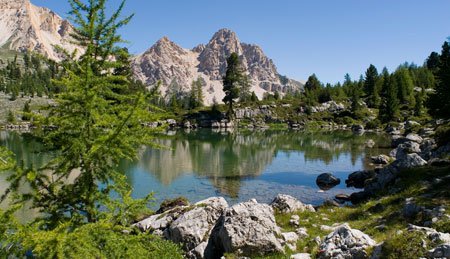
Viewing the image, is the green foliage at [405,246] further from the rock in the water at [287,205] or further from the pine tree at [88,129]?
the rock in the water at [287,205]

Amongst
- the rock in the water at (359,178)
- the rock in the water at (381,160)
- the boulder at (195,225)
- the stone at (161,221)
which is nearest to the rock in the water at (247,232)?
the boulder at (195,225)

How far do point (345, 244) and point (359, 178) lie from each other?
28249 millimetres

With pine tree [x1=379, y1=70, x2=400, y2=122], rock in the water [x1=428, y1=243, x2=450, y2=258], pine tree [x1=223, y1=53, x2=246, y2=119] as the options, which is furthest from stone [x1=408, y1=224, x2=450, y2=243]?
pine tree [x1=223, y1=53, x2=246, y2=119]

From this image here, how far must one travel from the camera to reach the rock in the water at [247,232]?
15.9 m

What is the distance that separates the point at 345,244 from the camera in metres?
14.0

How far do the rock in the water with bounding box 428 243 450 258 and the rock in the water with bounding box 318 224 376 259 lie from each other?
2523 millimetres

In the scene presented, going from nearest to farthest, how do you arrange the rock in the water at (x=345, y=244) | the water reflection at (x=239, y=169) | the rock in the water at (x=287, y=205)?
the rock in the water at (x=345, y=244) < the rock in the water at (x=287, y=205) < the water reflection at (x=239, y=169)

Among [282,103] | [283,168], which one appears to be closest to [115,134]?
[283,168]

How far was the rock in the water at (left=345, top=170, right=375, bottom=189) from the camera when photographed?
39.5m

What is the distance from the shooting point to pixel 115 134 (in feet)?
33.0

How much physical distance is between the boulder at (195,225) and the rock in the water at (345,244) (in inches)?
250

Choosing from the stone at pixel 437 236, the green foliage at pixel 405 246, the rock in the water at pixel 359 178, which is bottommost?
the rock in the water at pixel 359 178

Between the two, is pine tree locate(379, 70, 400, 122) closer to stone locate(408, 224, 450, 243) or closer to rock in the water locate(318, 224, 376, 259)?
rock in the water locate(318, 224, 376, 259)

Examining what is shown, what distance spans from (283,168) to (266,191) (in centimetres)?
1487
